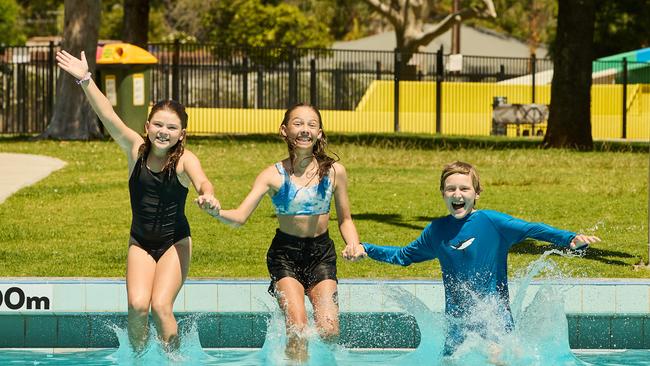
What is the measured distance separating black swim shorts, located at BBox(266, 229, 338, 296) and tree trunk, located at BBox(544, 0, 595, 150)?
16.7 metres

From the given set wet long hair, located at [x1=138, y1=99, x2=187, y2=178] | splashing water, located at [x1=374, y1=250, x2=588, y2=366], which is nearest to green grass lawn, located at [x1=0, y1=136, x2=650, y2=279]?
splashing water, located at [x1=374, y1=250, x2=588, y2=366]

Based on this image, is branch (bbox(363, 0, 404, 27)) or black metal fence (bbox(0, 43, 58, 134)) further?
branch (bbox(363, 0, 404, 27))

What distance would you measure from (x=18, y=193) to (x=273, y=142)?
350 inches

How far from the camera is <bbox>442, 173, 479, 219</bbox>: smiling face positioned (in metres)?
6.41

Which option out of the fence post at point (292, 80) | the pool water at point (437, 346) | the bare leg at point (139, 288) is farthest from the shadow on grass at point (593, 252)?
the fence post at point (292, 80)

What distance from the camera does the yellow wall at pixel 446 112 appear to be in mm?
30734

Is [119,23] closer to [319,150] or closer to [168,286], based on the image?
[319,150]

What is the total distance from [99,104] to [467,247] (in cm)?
206

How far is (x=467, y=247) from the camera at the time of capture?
21.4ft

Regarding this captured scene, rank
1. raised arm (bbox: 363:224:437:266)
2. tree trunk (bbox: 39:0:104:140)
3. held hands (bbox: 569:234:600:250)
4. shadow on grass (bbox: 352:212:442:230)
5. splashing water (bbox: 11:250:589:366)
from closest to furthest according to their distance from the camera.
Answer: held hands (bbox: 569:234:600:250)
splashing water (bbox: 11:250:589:366)
raised arm (bbox: 363:224:437:266)
shadow on grass (bbox: 352:212:442:230)
tree trunk (bbox: 39:0:104:140)

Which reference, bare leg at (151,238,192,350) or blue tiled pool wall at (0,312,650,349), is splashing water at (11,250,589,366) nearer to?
bare leg at (151,238,192,350)

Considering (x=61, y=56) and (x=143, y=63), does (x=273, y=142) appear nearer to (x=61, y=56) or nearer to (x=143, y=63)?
(x=143, y=63)

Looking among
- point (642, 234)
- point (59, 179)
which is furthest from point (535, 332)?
point (59, 179)

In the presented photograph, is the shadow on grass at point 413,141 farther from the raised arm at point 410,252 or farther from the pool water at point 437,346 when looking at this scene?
the raised arm at point 410,252
